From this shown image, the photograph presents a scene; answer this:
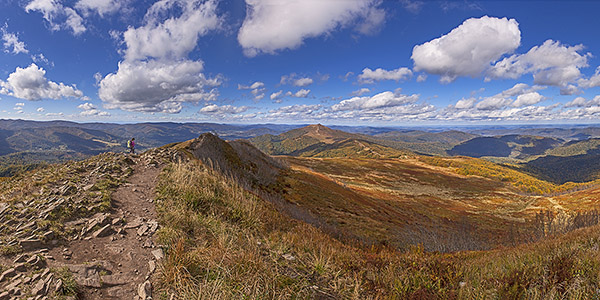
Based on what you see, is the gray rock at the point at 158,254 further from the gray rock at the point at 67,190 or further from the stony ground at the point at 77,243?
the gray rock at the point at 67,190

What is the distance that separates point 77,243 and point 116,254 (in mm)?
1243

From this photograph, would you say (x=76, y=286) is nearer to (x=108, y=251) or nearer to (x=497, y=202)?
(x=108, y=251)

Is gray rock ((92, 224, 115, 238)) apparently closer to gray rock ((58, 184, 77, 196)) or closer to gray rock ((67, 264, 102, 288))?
gray rock ((67, 264, 102, 288))

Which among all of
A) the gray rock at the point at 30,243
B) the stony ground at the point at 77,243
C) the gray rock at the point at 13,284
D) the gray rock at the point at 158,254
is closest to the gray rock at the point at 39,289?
the stony ground at the point at 77,243

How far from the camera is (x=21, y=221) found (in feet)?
20.8

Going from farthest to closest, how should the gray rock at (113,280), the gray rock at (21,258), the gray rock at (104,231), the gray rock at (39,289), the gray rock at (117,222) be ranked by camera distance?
the gray rock at (117,222) < the gray rock at (104,231) < the gray rock at (21,258) < the gray rock at (113,280) < the gray rock at (39,289)

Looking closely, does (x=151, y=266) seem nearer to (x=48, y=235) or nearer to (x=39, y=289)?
(x=39, y=289)

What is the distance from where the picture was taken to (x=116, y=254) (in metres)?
5.47

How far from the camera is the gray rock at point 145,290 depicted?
4059 millimetres

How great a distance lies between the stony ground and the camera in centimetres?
410

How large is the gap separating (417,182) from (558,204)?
5160 centimetres

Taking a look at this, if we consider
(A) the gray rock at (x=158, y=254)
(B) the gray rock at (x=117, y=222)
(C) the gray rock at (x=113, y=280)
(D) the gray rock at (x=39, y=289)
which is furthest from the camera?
(B) the gray rock at (x=117, y=222)

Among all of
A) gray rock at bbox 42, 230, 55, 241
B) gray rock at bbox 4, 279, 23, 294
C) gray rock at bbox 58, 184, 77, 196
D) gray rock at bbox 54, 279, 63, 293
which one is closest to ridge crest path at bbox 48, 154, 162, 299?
gray rock at bbox 54, 279, 63, 293

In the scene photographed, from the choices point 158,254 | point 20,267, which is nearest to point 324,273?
Answer: point 158,254
